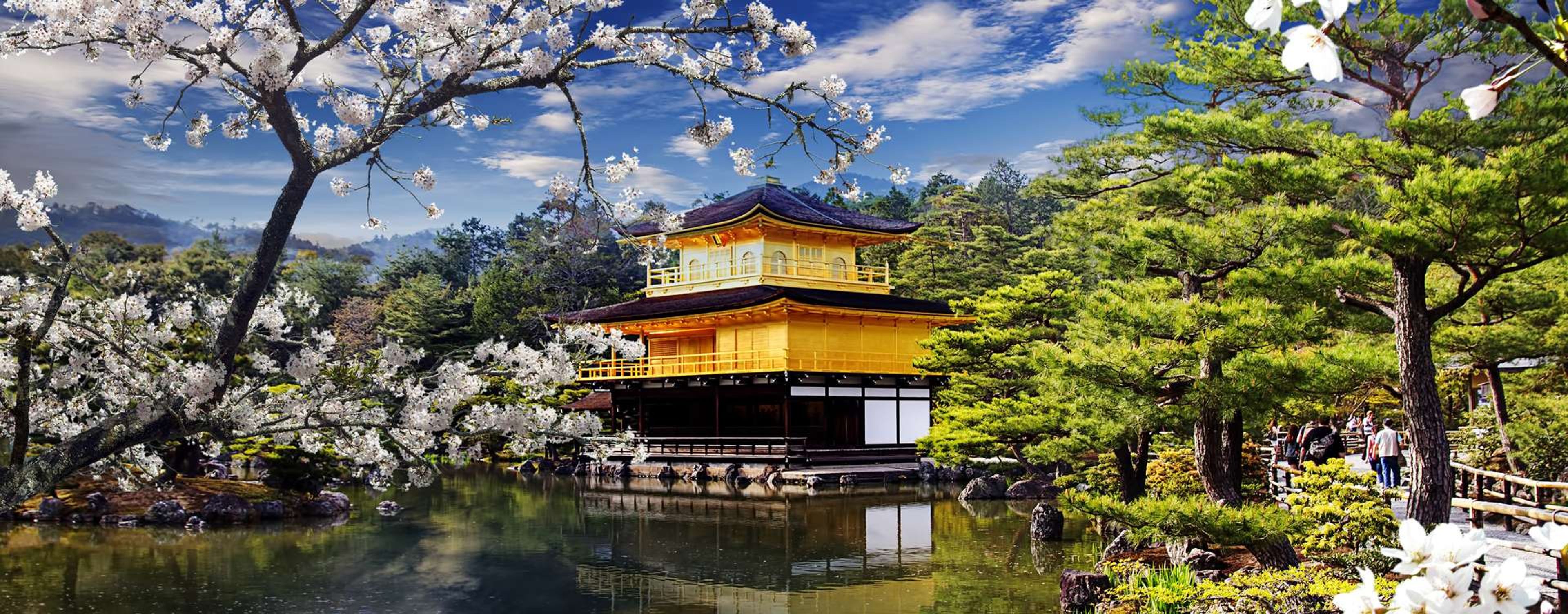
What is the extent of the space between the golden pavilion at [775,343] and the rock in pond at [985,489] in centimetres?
535

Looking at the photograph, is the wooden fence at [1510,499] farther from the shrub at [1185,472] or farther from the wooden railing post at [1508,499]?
the shrub at [1185,472]

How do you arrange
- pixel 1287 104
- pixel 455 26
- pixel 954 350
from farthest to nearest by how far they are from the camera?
pixel 954 350 → pixel 1287 104 → pixel 455 26

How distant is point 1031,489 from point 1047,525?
6.20 metres

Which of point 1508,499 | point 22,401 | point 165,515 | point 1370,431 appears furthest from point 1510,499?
point 165,515

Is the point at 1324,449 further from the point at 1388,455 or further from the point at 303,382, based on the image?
the point at 303,382

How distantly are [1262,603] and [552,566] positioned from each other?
8.38 m

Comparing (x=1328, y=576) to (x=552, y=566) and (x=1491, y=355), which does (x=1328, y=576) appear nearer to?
(x=1491, y=355)

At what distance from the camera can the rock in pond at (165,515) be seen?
16641 millimetres

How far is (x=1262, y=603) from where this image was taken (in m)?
7.33

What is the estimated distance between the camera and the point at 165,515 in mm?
16672

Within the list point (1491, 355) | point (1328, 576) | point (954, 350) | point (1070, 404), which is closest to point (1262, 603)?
point (1328, 576)

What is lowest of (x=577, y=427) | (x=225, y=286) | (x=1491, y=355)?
(x=577, y=427)

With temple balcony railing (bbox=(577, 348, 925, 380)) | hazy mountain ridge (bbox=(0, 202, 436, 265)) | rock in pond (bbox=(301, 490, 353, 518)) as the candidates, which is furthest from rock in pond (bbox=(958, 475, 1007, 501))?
hazy mountain ridge (bbox=(0, 202, 436, 265))

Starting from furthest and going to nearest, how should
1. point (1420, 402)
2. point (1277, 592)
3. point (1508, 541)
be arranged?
point (1420, 402)
point (1277, 592)
point (1508, 541)
